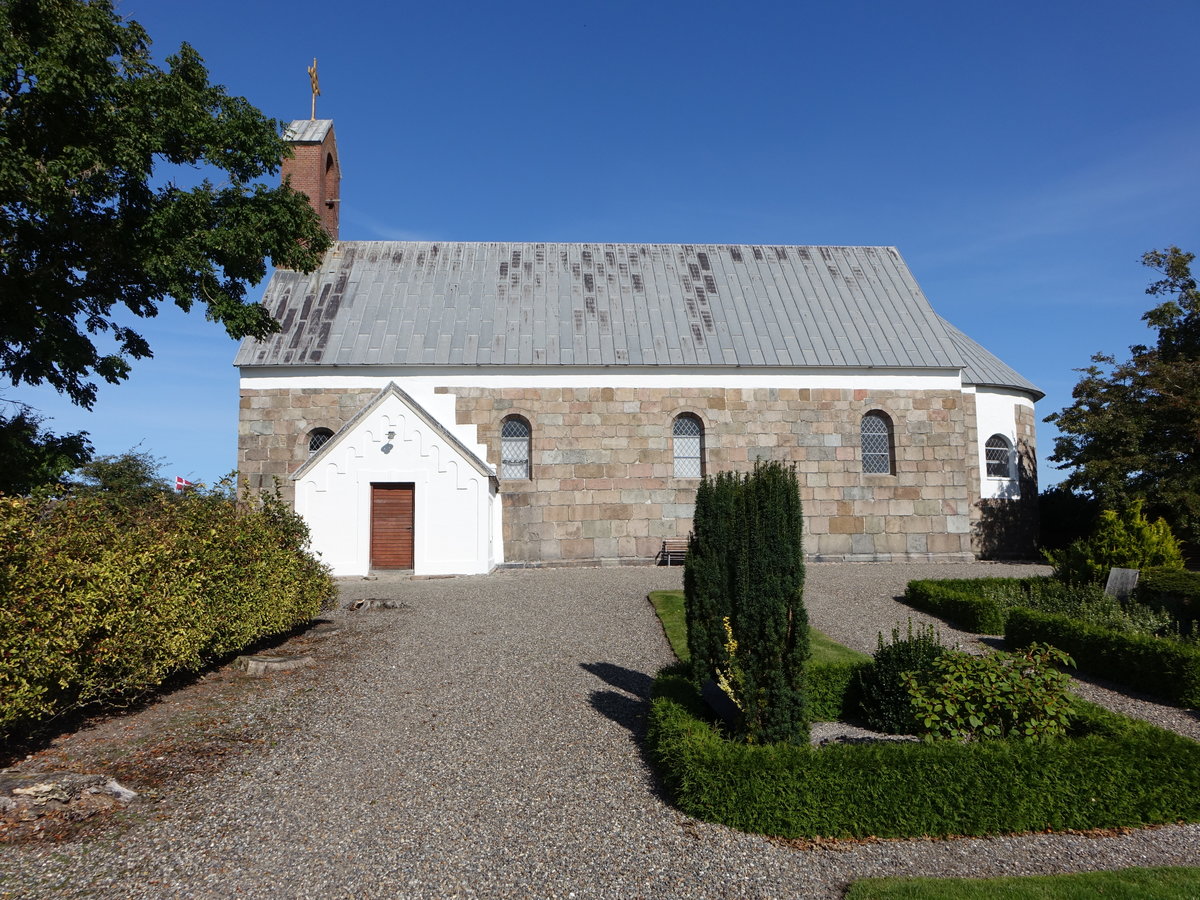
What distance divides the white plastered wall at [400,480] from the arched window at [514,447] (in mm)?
1641

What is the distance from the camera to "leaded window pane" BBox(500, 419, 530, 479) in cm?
1752

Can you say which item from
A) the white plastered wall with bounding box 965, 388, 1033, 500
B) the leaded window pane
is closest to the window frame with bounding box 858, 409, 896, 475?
the white plastered wall with bounding box 965, 388, 1033, 500

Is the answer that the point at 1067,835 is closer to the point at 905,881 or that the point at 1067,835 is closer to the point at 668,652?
the point at 905,881

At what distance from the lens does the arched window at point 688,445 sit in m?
17.8

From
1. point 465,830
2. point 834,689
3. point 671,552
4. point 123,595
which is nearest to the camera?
point 465,830

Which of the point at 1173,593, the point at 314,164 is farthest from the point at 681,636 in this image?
the point at 314,164

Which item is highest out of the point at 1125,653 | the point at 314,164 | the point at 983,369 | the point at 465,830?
the point at 314,164

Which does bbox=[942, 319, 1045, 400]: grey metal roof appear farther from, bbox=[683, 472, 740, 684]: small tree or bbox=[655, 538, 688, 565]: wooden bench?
bbox=[683, 472, 740, 684]: small tree

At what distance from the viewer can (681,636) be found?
31.3 feet

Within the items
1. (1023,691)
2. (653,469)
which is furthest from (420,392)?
(1023,691)

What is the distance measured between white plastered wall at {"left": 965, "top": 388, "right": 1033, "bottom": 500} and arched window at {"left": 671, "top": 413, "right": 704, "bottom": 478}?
21.9 feet

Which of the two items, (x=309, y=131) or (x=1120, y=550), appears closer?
(x=1120, y=550)

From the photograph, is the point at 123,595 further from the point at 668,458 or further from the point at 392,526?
the point at 668,458

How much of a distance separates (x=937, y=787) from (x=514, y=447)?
13.8 meters
